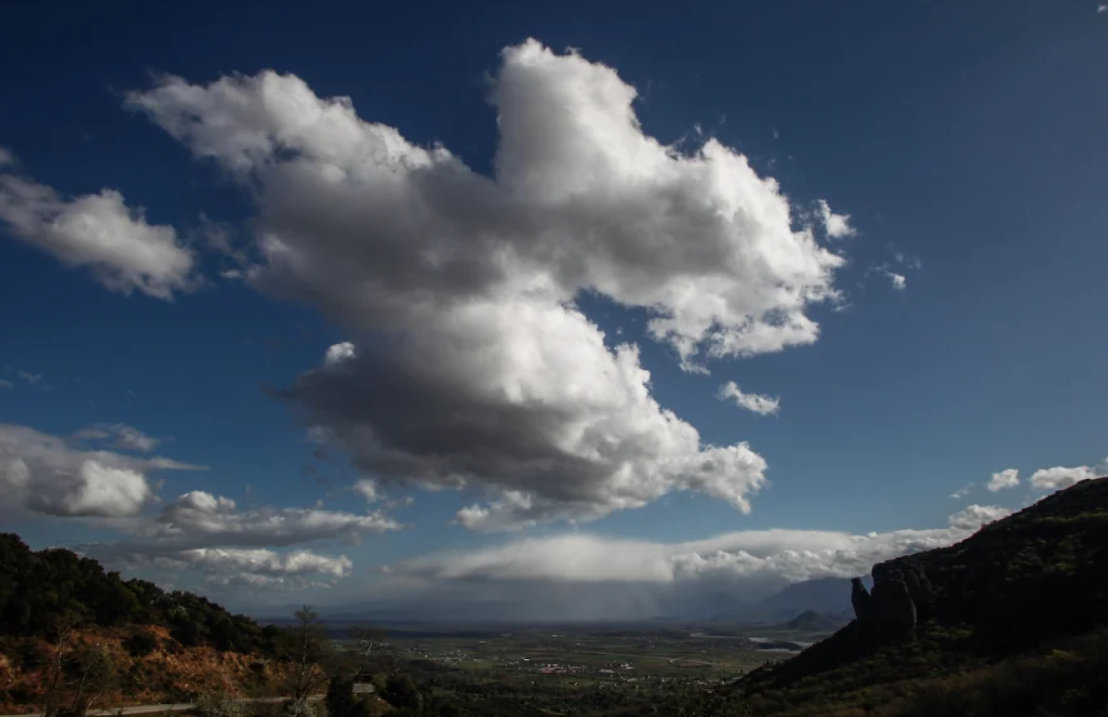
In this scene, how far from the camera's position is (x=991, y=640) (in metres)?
62.2

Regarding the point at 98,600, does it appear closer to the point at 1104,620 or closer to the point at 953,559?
the point at 1104,620

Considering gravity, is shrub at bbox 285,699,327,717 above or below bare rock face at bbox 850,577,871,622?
below

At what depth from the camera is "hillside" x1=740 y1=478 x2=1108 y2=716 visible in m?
37.4

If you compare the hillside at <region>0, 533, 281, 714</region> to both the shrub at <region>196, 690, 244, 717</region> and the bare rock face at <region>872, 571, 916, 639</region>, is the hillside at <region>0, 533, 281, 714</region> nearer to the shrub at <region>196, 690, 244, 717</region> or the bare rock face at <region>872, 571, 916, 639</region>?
the shrub at <region>196, 690, 244, 717</region>

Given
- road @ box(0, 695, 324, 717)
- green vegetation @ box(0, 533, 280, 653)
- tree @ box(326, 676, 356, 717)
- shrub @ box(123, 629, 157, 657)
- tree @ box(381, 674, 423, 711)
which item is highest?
green vegetation @ box(0, 533, 280, 653)

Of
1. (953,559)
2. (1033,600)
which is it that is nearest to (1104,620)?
(1033,600)

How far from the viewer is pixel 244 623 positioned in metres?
72.8

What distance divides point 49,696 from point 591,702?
106m

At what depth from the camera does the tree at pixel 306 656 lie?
195 ft

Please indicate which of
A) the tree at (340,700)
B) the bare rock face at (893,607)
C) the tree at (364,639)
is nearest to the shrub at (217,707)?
the tree at (340,700)

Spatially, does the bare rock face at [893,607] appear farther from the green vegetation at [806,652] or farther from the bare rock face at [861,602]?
the bare rock face at [861,602]

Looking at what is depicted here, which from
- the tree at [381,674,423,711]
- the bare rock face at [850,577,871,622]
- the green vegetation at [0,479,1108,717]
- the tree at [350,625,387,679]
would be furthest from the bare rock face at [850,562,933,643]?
the tree at [350,625,387,679]

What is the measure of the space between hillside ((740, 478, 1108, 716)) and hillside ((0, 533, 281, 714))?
Answer: 52198mm

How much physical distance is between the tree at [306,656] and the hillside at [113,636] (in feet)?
7.22
